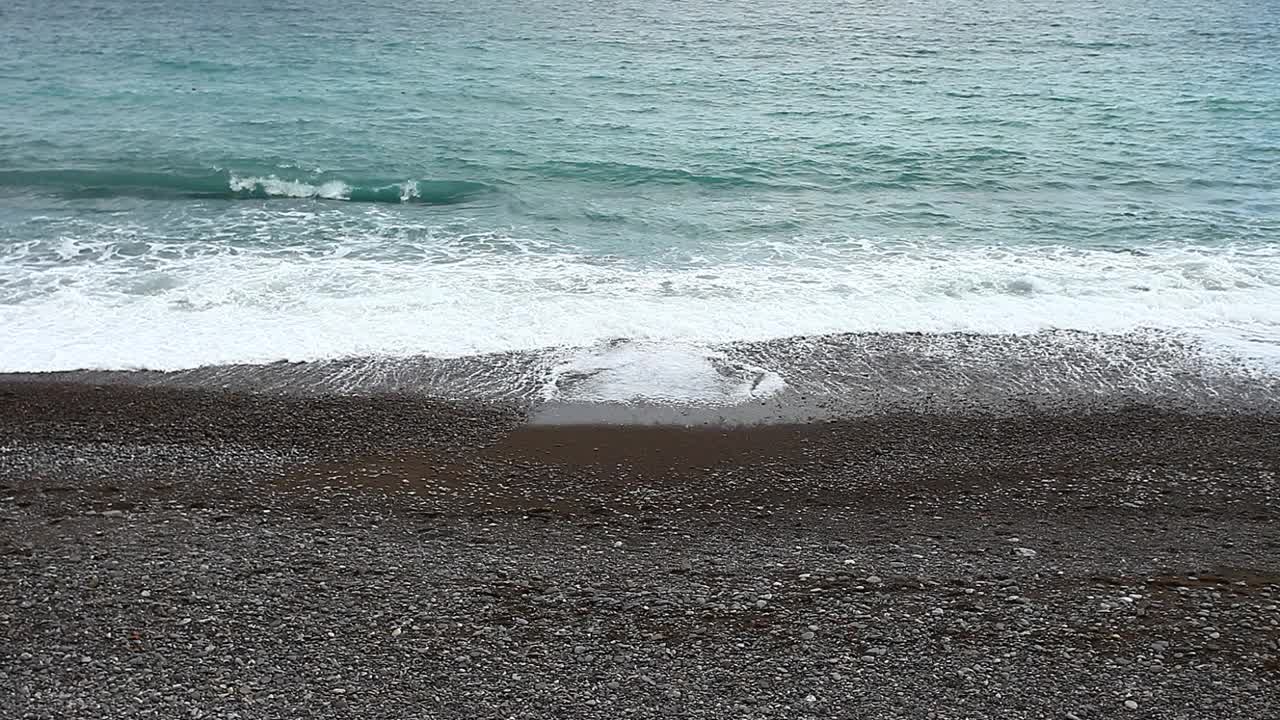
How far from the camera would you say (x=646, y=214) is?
16016mm

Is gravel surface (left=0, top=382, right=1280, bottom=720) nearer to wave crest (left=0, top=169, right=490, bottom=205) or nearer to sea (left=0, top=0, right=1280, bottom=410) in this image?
sea (left=0, top=0, right=1280, bottom=410)

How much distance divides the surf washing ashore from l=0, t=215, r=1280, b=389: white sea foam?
0.24 feet

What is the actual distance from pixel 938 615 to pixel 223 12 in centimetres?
3372

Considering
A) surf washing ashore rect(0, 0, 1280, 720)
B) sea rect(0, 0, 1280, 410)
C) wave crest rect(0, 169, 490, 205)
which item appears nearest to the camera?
surf washing ashore rect(0, 0, 1280, 720)

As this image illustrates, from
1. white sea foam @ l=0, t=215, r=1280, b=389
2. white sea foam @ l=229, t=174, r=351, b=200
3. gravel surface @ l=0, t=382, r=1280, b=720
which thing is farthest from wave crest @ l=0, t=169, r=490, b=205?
gravel surface @ l=0, t=382, r=1280, b=720

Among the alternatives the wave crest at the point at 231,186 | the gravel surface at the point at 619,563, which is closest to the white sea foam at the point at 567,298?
the gravel surface at the point at 619,563

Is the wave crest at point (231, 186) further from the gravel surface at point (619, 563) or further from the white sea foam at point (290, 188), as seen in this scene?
the gravel surface at point (619, 563)

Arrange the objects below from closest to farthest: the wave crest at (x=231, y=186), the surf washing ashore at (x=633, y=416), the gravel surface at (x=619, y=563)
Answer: the gravel surface at (x=619, y=563), the surf washing ashore at (x=633, y=416), the wave crest at (x=231, y=186)

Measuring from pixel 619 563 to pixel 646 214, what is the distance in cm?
948

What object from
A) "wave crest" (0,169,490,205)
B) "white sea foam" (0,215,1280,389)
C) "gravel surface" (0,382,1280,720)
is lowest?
"gravel surface" (0,382,1280,720)

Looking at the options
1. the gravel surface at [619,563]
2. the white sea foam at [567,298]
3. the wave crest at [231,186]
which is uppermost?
the wave crest at [231,186]

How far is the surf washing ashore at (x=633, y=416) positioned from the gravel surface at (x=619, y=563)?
0.09 feet

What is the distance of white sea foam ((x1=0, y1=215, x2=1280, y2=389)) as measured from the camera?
421 inches

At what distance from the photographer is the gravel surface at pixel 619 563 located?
5965 mm
